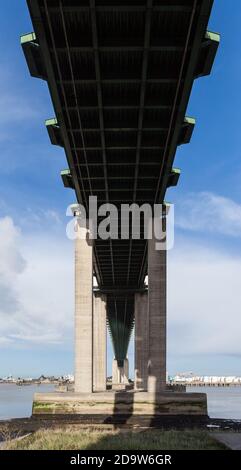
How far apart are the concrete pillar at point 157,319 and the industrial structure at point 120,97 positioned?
82mm

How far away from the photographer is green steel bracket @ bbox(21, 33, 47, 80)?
24234mm

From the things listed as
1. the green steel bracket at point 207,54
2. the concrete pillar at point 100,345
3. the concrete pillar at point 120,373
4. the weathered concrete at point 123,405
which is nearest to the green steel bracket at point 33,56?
the green steel bracket at point 207,54

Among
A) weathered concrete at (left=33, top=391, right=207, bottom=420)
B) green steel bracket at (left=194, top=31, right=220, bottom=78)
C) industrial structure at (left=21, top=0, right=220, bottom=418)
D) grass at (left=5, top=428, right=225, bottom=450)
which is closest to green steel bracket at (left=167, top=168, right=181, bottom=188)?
industrial structure at (left=21, top=0, right=220, bottom=418)

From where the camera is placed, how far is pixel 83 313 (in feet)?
157

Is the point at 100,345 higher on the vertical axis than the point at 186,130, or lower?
lower

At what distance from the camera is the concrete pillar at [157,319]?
46.9m

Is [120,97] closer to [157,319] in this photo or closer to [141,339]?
[157,319]

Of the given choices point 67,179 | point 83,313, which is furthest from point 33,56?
point 83,313

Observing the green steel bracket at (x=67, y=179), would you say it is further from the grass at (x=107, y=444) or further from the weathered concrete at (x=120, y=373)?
the weathered concrete at (x=120, y=373)

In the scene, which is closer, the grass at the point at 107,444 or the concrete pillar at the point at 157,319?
the grass at the point at 107,444

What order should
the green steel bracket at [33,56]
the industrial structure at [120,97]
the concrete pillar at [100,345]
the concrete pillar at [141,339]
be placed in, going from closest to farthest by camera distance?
the industrial structure at [120,97] → the green steel bracket at [33,56] → the concrete pillar at [100,345] → the concrete pillar at [141,339]

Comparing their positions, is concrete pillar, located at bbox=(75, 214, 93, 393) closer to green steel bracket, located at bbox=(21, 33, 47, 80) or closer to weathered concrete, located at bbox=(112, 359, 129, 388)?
green steel bracket, located at bbox=(21, 33, 47, 80)

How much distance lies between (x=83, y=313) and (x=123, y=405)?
8844 millimetres

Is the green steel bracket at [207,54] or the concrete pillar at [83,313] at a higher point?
the green steel bracket at [207,54]
